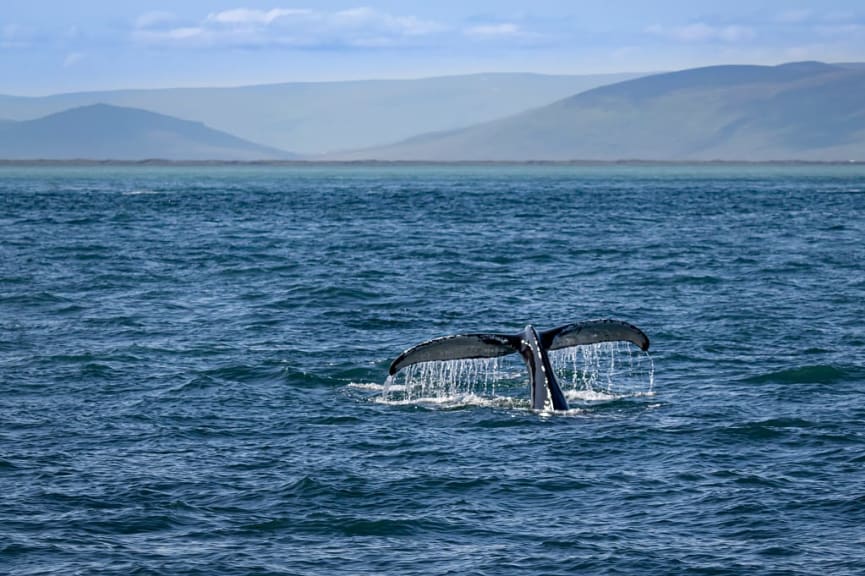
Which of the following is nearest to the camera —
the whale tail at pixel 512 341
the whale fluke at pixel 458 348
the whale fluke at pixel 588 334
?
the whale fluke at pixel 458 348

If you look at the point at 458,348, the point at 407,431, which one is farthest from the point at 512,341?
the point at 407,431

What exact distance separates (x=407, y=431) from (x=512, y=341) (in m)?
2.03

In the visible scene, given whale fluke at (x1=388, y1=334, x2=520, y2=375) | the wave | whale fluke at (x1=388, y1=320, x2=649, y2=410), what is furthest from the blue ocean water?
whale fluke at (x1=388, y1=334, x2=520, y2=375)

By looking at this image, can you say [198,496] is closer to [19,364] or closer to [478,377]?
[478,377]

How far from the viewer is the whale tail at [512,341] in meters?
17.4

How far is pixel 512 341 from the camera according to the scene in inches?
717

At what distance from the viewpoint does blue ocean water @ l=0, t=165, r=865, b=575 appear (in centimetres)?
1280

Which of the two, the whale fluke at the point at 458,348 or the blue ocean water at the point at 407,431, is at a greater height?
the whale fluke at the point at 458,348

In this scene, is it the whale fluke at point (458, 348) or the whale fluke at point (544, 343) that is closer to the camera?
the whale fluke at point (458, 348)

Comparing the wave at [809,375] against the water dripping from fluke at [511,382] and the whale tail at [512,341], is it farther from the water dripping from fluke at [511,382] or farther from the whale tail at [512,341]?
the whale tail at [512,341]

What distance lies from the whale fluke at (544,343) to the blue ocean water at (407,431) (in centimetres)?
46

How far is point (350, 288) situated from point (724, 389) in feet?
50.5

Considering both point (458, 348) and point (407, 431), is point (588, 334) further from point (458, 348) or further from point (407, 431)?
point (407, 431)

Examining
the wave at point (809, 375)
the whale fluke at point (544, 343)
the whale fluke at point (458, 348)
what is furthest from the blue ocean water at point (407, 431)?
the whale fluke at point (458, 348)
